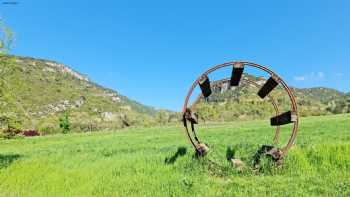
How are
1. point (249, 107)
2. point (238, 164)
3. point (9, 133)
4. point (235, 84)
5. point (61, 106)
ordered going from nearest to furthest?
1. point (238, 164)
2. point (235, 84)
3. point (9, 133)
4. point (249, 107)
5. point (61, 106)

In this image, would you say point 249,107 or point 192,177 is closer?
point 192,177

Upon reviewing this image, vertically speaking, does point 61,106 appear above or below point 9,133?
above

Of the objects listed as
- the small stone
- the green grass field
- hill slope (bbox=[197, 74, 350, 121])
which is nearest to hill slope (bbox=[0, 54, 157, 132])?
hill slope (bbox=[197, 74, 350, 121])

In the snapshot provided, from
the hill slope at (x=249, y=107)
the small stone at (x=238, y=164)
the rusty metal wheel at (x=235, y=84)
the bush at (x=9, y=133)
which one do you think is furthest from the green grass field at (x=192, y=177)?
the hill slope at (x=249, y=107)

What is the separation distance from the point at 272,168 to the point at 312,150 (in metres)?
1.76

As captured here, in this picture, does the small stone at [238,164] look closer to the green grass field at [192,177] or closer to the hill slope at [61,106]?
the green grass field at [192,177]

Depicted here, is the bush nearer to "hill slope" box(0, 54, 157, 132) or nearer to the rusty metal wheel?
the rusty metal wheel

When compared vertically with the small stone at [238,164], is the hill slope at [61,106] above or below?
above

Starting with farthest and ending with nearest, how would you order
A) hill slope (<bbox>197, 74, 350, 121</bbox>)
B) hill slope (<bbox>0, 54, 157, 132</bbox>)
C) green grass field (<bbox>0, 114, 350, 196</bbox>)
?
hill slope (<bbox>0, 54, 157, 132</bbox>) < hill slope (<bbox>197, 74, 350, 121</bbox>) < green grass field (<bbox>0, 114, 350, 196</bbox>)

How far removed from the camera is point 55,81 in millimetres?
134000

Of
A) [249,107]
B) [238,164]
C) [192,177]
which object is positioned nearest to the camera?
[192,177]

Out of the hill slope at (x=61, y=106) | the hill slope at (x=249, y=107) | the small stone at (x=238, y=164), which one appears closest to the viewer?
the small stone at (x=238, y=164)

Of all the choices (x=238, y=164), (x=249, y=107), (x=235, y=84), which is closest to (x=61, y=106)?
(x=249, y=107)

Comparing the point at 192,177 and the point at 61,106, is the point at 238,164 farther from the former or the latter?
the point at 61,106
